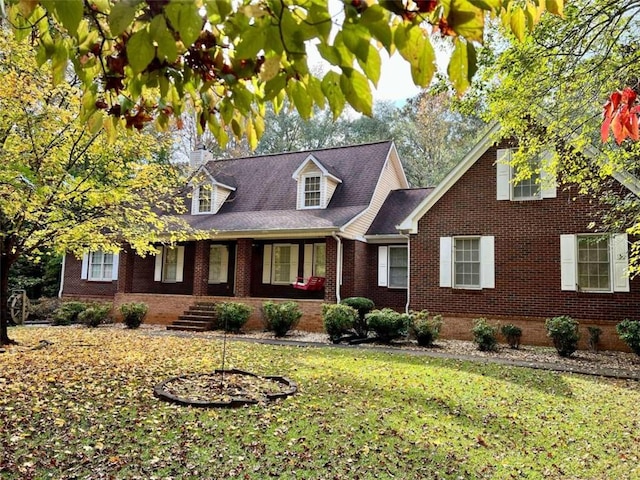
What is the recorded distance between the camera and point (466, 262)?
14555mm

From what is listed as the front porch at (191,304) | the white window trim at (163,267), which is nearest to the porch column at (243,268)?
the front porch at (191,304)

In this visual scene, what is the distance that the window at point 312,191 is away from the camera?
1885 centimetres

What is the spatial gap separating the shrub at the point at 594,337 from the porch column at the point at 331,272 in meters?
7.45

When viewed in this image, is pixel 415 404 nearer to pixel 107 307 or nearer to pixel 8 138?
pixel 8 138

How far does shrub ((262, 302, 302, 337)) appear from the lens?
14.4 m

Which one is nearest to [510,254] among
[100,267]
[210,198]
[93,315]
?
[210,198]

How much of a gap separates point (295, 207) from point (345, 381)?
11.7 meters

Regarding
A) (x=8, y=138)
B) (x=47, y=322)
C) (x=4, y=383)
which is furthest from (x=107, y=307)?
(x=4, y=383)

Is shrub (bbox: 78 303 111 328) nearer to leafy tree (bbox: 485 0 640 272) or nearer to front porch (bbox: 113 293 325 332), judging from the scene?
front porch (bbox: 113 293 325 332)

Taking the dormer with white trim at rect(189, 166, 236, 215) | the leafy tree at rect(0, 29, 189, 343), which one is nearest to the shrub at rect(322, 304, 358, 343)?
the leafy tree at rect(0, 29, 189, 343)

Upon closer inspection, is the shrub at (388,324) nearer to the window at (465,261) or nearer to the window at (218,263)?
the window at (465,261)

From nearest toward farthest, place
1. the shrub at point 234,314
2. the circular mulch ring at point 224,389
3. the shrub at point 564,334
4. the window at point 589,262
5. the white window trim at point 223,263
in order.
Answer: the circular mulch ring at point 224,389 → the shrub at point 564,334 → the window at point 589,262 → the shrub at point 234,314 → the white window trim at point 223,263

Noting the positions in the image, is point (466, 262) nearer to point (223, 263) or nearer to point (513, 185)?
point (513, 185)

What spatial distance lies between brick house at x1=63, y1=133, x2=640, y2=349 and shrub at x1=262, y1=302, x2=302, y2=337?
1363 millimetres
